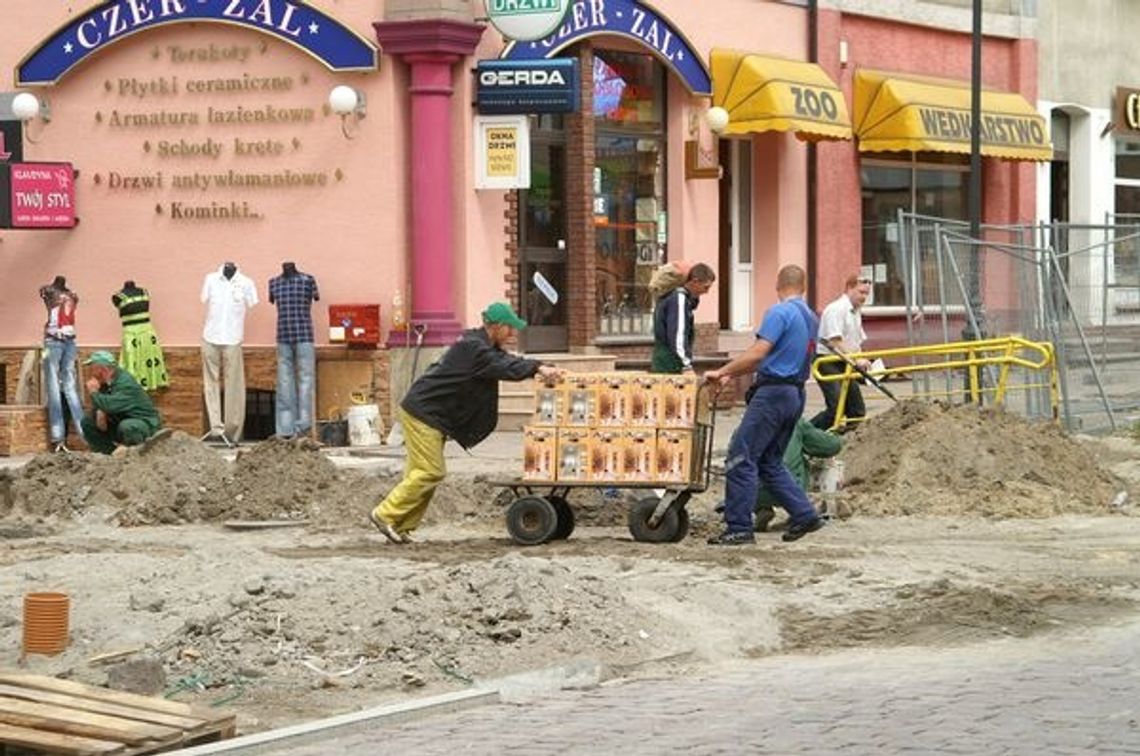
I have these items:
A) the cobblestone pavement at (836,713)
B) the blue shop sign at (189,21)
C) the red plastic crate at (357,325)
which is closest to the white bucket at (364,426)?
the red plastic crate at (357,325)

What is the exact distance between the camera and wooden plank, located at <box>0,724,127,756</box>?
9008 millimetres

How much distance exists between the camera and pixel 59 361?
24531mm

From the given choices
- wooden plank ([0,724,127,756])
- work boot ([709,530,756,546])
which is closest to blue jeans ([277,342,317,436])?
work boot ([709,530,756,546])

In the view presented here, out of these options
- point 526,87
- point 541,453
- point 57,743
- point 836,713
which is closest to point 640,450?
point 541,453

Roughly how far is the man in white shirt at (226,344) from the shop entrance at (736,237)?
22.9 ft

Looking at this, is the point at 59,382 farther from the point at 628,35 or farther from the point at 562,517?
the point at 562,517

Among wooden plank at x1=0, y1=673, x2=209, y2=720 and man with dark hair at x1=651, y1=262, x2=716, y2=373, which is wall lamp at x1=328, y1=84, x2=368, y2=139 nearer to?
man with dark hair at x1=651, y1=262, x2=716, y2=373

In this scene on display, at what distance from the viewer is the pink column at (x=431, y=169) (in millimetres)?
24078

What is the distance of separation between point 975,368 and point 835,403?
4.78 feet

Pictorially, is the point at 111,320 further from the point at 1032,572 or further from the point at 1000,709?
the point at 1000,709

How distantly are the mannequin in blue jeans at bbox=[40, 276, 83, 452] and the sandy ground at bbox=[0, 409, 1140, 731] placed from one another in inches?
217

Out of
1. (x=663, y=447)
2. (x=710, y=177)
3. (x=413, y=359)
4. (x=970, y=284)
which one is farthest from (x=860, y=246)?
(x=663, y=447)

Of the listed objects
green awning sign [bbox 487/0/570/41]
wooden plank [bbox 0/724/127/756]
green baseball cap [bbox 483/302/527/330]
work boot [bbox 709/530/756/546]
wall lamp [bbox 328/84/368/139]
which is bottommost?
wooden plank [bbox 0/724/127/756]

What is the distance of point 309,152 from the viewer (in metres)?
24.8
